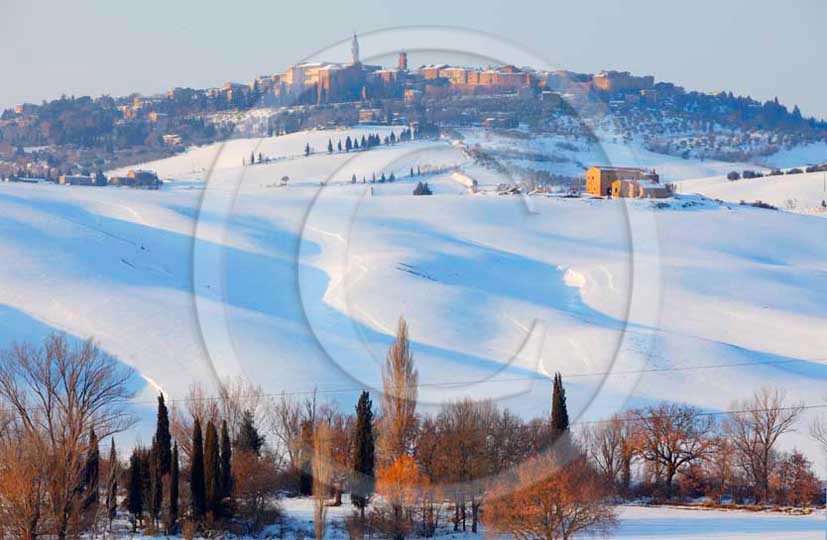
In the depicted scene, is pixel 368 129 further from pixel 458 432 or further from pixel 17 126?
pixel 458 432

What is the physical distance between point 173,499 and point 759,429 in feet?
29.9

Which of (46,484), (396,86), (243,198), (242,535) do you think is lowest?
(242,535)

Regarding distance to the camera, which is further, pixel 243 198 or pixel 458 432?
pixel 243 198

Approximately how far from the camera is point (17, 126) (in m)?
102

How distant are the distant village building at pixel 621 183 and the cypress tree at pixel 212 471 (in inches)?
1340

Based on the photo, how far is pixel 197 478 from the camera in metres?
15.5

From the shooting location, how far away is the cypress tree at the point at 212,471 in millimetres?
15422

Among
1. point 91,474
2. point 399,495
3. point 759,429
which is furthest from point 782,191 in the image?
point 91,474

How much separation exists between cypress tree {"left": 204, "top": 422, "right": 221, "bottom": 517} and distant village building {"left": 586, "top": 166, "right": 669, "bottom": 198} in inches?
1340

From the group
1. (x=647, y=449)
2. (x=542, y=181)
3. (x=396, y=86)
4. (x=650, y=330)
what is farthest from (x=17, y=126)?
(x=647, y=449)

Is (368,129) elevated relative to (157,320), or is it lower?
elevated

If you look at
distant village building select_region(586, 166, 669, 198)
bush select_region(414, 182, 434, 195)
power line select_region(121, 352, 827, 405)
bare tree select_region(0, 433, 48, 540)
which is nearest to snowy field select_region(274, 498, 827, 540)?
bare tree select_region(0, 433, 48, 540)

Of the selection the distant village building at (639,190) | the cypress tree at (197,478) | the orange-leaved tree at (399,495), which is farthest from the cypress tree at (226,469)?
the distant village building at (639,190)

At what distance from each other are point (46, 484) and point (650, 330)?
50.4 feet
